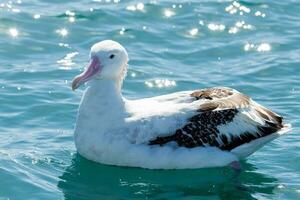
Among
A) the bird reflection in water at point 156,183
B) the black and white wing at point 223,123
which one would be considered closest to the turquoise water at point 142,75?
the bird reflection in water at point 156,183

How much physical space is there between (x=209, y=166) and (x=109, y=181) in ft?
4.53

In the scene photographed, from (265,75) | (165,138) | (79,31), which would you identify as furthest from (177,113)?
(79,31)

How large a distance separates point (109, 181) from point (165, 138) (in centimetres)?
93

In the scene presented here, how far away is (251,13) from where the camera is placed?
19578 millimetres

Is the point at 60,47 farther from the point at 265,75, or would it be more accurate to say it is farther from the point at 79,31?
the point at 265,75

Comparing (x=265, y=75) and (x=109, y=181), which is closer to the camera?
(x=109, y=181)

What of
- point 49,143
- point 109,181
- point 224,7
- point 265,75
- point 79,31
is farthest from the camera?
point 224,7

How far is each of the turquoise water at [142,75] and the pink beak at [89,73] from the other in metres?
1.12

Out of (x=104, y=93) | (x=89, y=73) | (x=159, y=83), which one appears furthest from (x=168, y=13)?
(x=89, y=73)

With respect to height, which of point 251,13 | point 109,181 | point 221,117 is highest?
point 251,13

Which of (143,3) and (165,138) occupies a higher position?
(143,3)

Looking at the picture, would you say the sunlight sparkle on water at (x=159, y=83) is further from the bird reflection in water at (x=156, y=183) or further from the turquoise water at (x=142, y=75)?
the bird reflection in water at (x=156, y=183)

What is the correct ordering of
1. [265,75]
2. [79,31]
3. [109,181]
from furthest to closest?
[79,31] < [265,75] < [109,181]

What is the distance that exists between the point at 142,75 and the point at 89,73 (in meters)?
3.57
